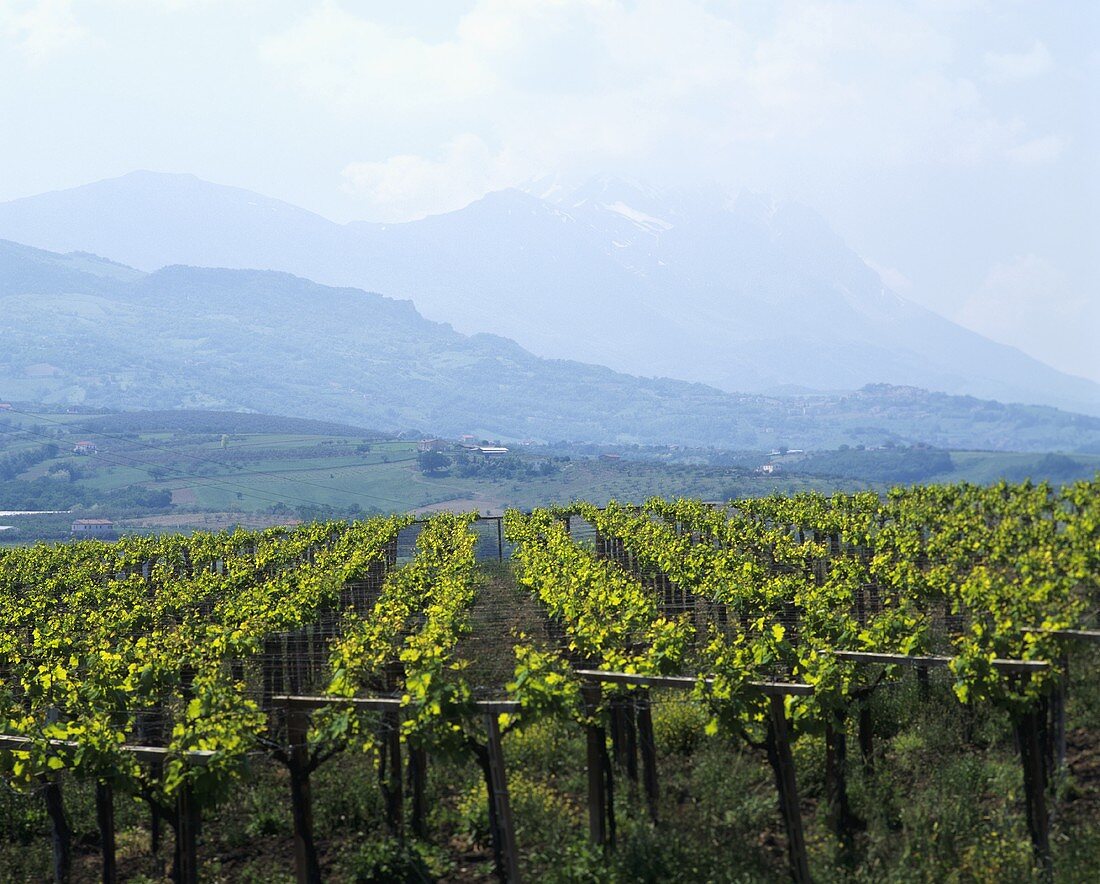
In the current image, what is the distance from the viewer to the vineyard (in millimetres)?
12992

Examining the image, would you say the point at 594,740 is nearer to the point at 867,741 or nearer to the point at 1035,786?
the point at 867,741

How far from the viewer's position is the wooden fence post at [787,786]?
12.8 meters

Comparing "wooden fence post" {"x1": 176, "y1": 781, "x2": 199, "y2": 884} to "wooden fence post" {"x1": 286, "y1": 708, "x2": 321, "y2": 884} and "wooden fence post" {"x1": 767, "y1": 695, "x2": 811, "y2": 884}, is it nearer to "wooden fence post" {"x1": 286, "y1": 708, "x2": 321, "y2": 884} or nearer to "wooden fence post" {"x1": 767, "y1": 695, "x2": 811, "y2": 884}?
"wooden fence post" {"x1": 286, "y1": 708, "x2": 321, "y2": 884}

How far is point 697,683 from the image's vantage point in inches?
533

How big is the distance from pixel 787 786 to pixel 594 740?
2.11 metres

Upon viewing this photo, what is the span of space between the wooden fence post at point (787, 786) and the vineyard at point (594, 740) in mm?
32

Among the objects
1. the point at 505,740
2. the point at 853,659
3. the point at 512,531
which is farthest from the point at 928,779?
the point at 512,531

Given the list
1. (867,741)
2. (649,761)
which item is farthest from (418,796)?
(867,741)

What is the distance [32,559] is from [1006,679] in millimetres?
32770

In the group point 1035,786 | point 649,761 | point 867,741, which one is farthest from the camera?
point 867,741

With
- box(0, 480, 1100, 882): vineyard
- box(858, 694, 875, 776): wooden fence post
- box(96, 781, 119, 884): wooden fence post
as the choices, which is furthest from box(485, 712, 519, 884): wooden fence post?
box(858, 694, 875, 776): wooden fence post

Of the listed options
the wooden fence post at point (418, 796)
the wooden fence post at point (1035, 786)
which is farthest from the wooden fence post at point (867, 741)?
the wooden fence post at point (418, 796)

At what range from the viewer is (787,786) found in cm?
1323

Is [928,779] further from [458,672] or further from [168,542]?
[168,542]
